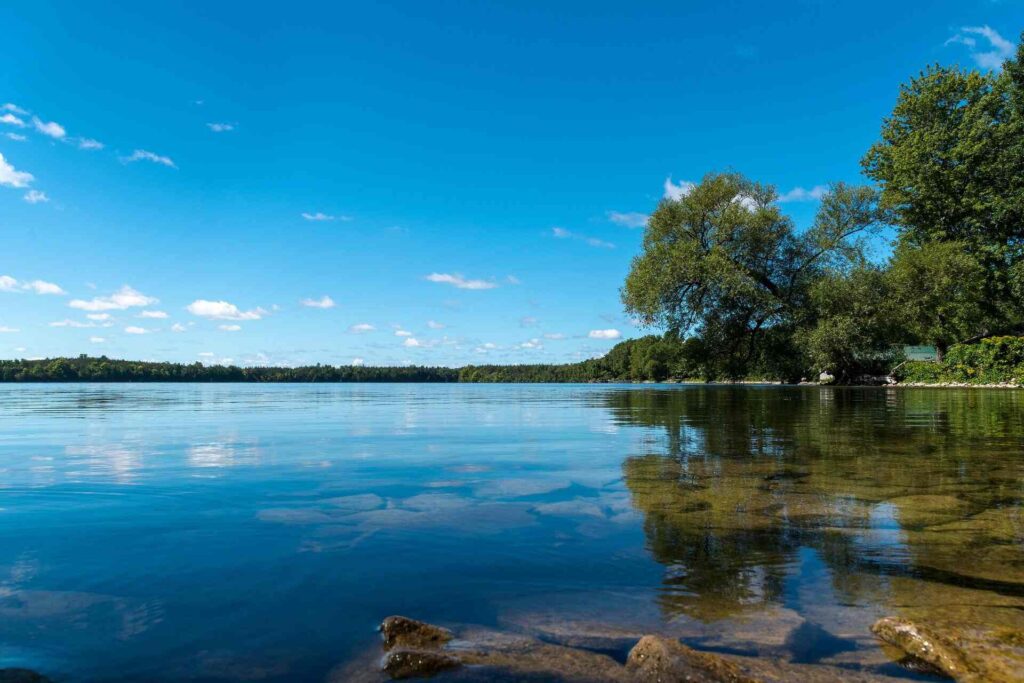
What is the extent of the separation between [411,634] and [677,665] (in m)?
1.52

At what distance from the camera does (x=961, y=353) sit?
149ft

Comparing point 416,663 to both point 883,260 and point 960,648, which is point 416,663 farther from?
point 883,260

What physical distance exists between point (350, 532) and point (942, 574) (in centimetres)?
523

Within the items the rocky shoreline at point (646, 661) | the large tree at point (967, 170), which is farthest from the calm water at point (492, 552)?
the large tree at point (967, 170)

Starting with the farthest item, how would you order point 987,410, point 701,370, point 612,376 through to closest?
point 612,376, point 701,370, point 987,410

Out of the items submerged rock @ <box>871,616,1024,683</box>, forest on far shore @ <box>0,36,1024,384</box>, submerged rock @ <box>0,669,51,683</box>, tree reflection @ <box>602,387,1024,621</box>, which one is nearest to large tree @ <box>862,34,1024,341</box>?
forest on far shore @ <box>0,36,1024,384</box>

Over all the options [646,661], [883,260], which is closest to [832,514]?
[646,661]

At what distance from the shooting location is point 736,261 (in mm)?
44750

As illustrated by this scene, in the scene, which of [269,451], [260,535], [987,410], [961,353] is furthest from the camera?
[961,353]

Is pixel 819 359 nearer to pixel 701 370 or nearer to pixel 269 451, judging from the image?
pixel 701 370

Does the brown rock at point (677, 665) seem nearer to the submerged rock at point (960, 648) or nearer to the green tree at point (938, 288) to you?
the submerged rock at point (960, 648)

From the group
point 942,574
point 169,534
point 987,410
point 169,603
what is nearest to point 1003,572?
point 942,574

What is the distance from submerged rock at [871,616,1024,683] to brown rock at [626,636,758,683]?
1085mm

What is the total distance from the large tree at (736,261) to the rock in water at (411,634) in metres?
41.6
